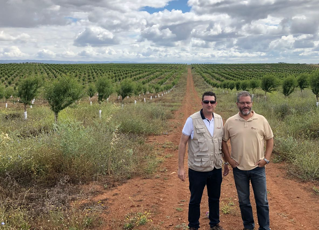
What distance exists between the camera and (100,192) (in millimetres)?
4957

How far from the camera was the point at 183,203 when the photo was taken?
4551mm

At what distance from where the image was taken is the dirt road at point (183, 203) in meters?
3.82

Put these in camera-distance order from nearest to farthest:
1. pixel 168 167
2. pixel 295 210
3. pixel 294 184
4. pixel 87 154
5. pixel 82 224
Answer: pixel 82 224, pixel 295 210, pixel 294 184, pixel 87 154, pixel 168 167

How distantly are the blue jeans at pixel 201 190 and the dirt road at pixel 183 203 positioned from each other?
41 cm

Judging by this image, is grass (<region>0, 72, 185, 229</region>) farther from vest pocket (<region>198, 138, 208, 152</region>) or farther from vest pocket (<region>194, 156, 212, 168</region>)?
vest pocket (<region>198, 138, 208, 152</region>)

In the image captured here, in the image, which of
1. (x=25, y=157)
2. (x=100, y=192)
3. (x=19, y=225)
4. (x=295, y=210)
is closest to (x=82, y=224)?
(x=19, y=225)

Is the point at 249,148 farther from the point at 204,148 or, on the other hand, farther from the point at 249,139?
the point at 204,148

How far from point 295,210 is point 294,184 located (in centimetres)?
134

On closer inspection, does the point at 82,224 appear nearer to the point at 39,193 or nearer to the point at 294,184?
the point at 39,193

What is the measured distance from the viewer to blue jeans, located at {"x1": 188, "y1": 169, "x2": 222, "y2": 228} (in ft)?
10.7

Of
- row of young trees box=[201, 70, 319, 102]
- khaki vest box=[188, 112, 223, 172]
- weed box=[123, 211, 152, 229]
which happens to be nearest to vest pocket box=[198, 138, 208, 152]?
khaki vest box=[188, 112, 223, 172]

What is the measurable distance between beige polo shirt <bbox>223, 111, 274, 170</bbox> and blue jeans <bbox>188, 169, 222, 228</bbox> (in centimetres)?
39

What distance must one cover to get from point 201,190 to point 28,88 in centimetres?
1399

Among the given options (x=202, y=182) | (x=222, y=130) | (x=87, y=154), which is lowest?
(x=87, y=154)
